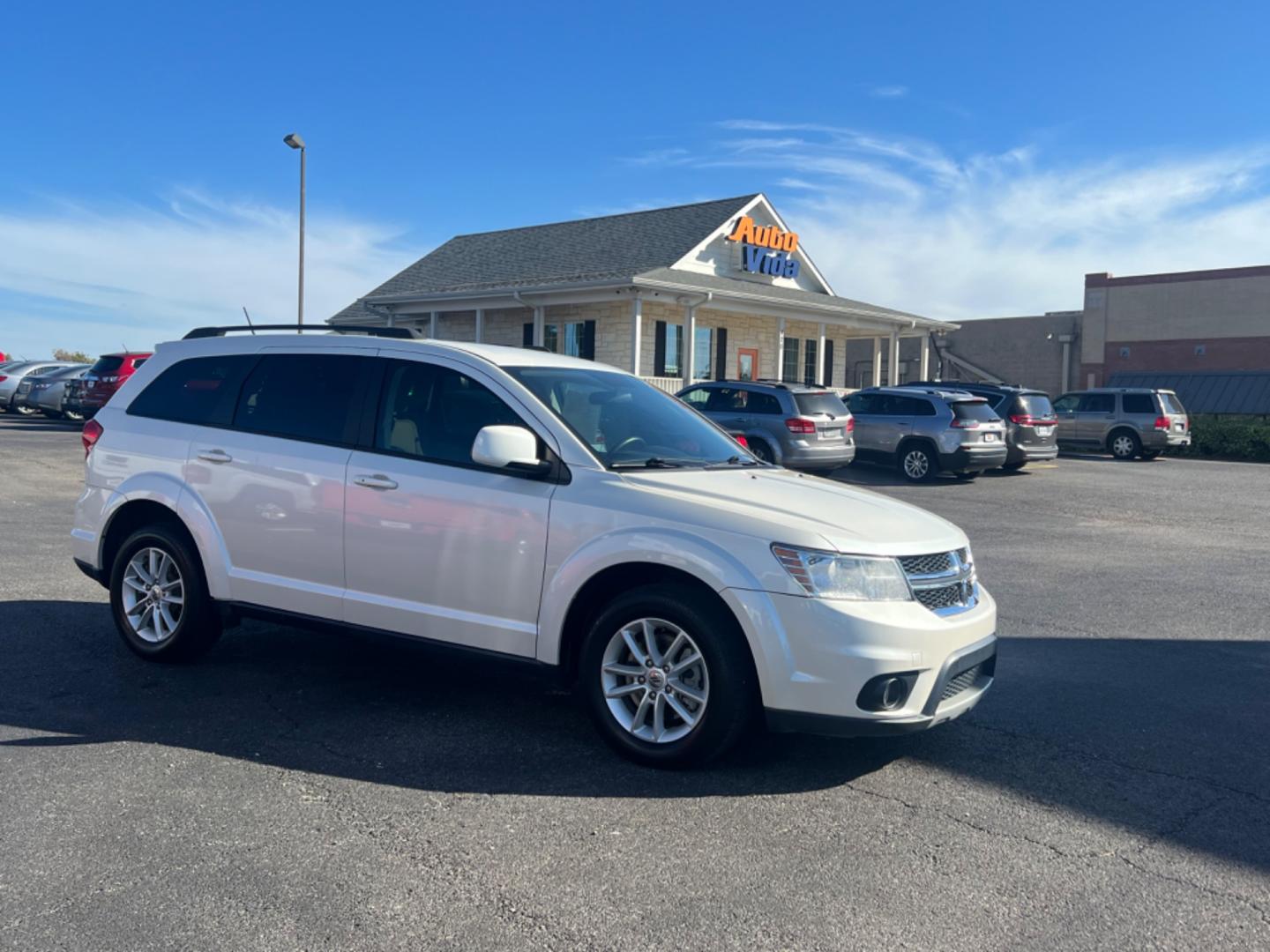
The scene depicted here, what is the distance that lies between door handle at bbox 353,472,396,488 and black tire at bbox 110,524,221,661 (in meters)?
1.28

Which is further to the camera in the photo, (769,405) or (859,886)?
(769,405)

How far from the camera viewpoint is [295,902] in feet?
11.2

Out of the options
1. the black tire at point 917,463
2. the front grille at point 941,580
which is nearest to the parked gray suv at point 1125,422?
the black tire at point 917,463

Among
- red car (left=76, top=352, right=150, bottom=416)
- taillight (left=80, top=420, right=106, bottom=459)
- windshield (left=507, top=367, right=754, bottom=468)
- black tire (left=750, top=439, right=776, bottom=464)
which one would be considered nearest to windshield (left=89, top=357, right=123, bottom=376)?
red car (left=76, top=352, right=150, bottom=416)

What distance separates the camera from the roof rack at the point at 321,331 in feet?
19.6

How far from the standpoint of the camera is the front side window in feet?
17.1

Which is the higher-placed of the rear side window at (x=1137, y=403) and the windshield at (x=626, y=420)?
the rear side window at (x=1137, y=403)

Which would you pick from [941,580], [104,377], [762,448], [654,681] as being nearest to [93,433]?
[654,681]

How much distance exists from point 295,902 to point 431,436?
95.9 inches

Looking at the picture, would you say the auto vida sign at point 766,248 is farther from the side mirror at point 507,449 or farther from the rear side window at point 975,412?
the side mirror at point 507,449

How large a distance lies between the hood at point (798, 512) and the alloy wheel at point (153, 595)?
2.82 meters

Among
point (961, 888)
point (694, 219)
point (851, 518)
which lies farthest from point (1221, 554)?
point (694, 219)

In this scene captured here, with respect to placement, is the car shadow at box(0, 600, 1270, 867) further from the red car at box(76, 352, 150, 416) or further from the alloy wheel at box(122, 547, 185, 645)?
the red car at box(76, 352, 150, 416)

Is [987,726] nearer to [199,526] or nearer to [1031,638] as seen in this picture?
[1031,638]
